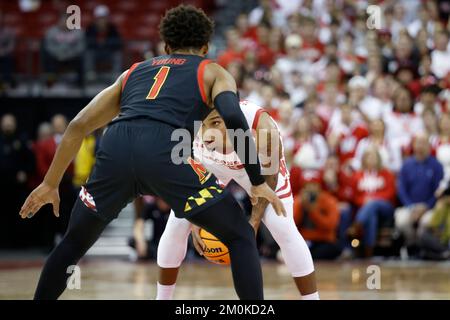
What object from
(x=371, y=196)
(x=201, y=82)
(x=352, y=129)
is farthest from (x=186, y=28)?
(x=352, y=129)

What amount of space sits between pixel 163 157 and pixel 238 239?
2.04 feet

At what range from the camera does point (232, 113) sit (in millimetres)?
4715

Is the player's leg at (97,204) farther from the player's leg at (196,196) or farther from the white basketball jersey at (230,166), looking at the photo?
the white basketball jersey at (230,166)

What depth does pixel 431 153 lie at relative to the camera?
12.1 meters

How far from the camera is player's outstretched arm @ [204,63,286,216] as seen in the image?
15.5 feet

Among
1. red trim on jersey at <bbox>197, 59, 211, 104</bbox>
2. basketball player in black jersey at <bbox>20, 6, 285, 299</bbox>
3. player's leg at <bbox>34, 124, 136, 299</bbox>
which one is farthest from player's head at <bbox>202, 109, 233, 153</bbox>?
player's leg at <bbox>34, 124, 136, 299</bbox>

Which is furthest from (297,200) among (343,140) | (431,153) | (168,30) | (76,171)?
(168,30)

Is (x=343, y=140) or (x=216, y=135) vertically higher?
(x=216, y=135)

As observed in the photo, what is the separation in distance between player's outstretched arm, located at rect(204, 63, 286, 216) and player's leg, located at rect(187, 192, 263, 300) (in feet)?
0.59

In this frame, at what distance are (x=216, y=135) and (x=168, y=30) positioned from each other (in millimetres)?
1411

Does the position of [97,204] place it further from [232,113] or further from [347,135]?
[347,135]

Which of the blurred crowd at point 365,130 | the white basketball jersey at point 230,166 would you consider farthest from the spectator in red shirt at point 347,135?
the white basketball jersey at point 230,166

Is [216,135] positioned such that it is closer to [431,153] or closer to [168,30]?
[168,30]

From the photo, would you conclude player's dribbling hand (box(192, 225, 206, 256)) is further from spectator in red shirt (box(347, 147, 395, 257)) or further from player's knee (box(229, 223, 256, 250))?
spectator in red shirt (box(347, 147, 395, 257))
